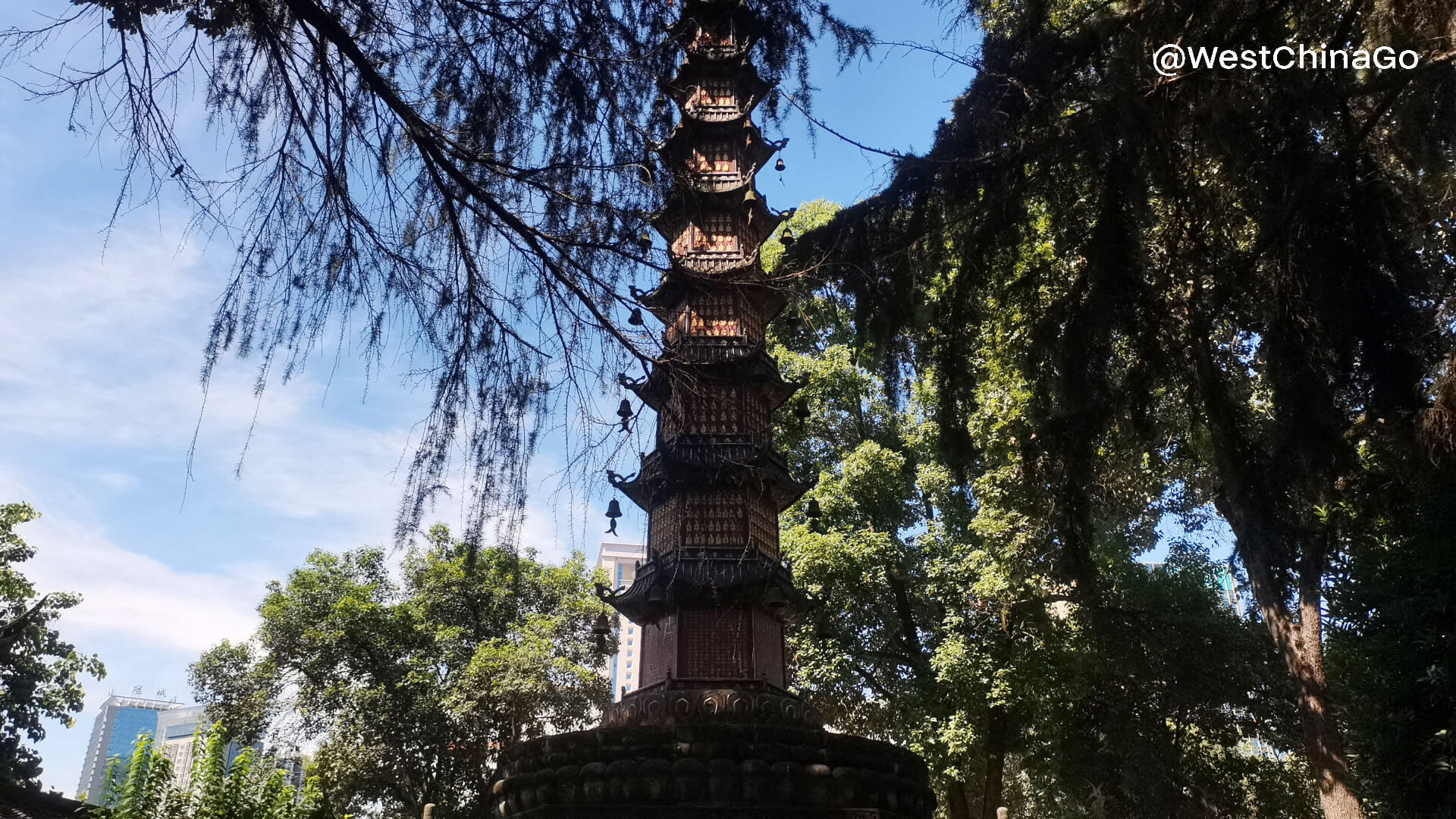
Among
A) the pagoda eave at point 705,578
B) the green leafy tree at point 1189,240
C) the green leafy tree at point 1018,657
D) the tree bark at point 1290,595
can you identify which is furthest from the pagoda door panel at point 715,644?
the green leafy tree at point 1018,657

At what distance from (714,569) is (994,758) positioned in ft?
27.7

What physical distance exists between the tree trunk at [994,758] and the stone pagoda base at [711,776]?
8785 mm

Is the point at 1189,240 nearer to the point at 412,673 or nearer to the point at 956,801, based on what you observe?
the point at 956,801

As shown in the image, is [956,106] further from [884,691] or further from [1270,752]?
[1270,752]

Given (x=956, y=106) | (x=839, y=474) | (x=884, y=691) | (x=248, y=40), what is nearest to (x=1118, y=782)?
(x=884, y=691)

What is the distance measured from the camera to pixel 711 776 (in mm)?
5121

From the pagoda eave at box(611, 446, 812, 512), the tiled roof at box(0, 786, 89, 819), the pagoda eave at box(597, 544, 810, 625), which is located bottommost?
the tiled roof at box(0, 786, 89, 819)

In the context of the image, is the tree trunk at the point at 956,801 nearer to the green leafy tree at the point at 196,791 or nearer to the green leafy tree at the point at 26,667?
the green leafy tree at the point at 196,791

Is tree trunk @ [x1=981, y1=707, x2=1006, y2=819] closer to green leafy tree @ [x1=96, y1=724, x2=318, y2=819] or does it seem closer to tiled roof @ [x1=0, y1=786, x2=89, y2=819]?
green leafy tree @ [x1=96, y1=724, x2=318, y2=819]

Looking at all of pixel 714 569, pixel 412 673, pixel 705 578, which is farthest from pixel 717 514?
pixel 412 673

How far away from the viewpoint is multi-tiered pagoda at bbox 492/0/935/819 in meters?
4.26

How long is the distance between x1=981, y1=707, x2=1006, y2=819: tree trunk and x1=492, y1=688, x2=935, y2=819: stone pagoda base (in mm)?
8785

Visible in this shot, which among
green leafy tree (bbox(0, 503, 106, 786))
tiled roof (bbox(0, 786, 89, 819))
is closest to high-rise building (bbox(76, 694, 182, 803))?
green leafy tree (bbox(0, 503, 106, 786))

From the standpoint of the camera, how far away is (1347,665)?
36.1 feet
